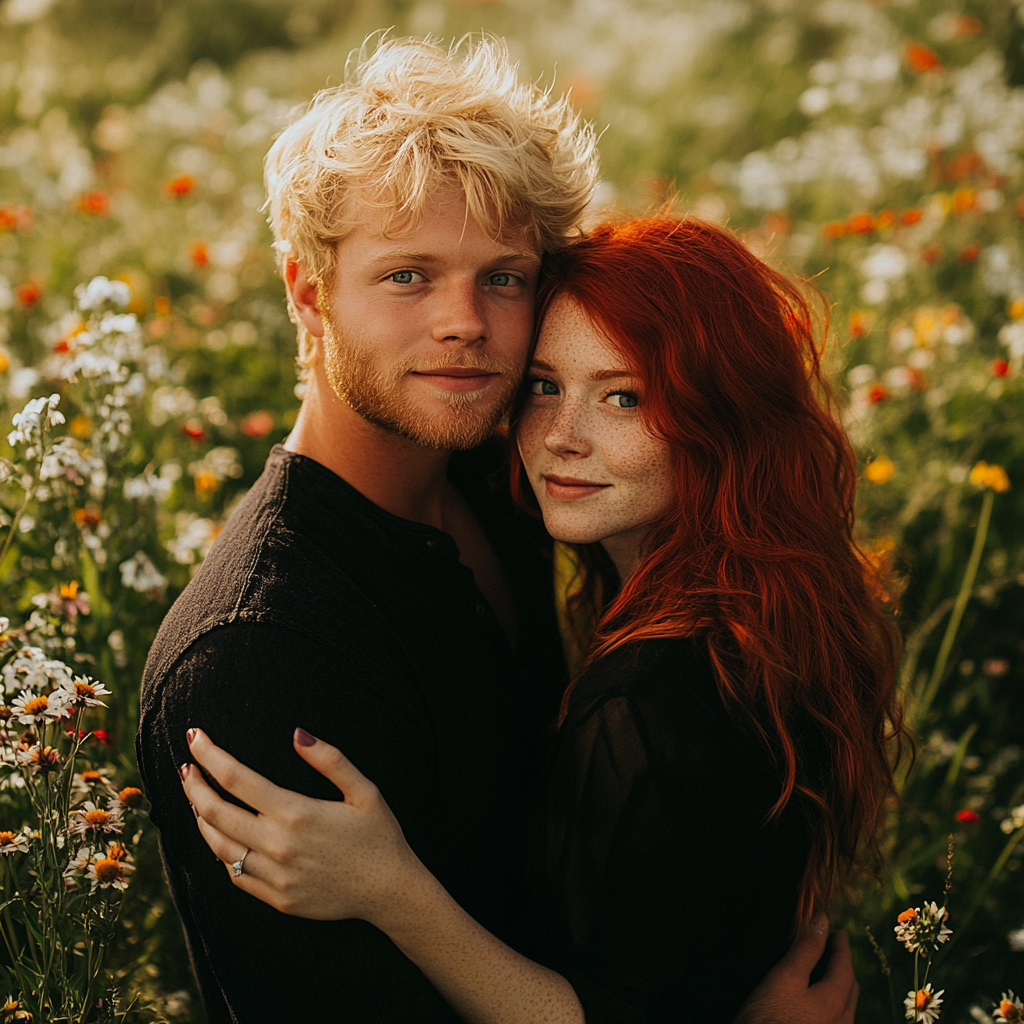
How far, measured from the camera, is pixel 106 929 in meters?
1.66

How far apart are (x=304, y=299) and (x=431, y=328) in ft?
1.28

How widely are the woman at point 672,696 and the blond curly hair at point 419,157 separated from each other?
179 millimetres

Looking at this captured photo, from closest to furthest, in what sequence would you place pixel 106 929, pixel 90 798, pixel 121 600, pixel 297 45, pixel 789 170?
1. pixel 106 929
2. pixel 90 798
3. pixel 121 600
4. pixel 789 170
5. pixel 297 45

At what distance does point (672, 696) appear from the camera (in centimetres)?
166

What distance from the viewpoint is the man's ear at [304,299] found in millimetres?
2119

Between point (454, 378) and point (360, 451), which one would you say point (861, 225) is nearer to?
point (454, 378)

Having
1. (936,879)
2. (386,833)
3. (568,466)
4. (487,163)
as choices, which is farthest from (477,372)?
(936,879)

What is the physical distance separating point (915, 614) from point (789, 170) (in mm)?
3377

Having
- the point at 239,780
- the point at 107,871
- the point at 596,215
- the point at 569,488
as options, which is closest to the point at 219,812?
the point at 239,780

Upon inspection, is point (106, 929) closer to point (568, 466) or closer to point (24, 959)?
point (24, 959)

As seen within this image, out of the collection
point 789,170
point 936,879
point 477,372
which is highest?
point 789,170

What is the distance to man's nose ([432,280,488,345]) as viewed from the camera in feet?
6.26

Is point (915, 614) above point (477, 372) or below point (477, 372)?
below

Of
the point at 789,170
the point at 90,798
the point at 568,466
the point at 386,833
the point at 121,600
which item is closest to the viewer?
the point at 386,833
